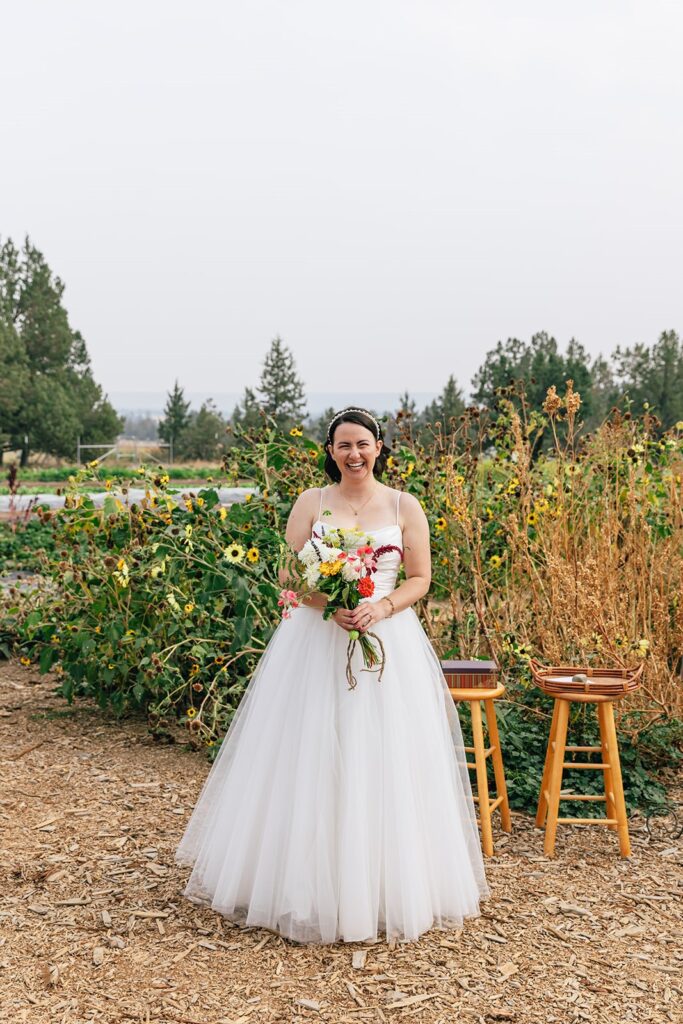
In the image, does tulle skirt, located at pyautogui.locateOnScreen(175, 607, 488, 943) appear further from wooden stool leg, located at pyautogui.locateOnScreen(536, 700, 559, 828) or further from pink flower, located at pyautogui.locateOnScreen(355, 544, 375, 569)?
wooden stool leg, located at pyautogui.locateOnScreen(536, 700, 559, 828)

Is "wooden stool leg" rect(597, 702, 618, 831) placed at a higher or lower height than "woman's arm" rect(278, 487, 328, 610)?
lower

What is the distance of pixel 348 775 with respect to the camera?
321 cm

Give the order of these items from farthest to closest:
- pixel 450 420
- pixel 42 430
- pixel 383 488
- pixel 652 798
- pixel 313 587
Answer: pixel 42 430, pixel 450 420, pixel 652 798, pixel 383 488, pixel 313 587

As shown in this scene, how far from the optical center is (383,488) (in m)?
3.57

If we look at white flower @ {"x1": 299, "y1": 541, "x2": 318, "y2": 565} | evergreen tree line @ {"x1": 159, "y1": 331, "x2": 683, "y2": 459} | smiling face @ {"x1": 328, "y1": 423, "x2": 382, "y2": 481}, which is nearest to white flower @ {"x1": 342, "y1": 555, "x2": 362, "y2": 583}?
white flower @ {"x1": 299, "y1": 541, "x2": 318, "y2": 565}

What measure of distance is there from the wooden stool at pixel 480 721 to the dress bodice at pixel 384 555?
2.51 feet

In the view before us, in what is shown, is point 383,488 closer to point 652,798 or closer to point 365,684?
point 365,684

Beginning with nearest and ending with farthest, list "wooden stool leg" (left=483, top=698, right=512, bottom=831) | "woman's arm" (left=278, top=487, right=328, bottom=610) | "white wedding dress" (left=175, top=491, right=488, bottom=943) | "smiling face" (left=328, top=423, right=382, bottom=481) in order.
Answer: "white wedding dress" (left=175, top=491, right=488, bottom=943) → "smiling face" (left=328, top=423, right=382, bottom=481) → "woman's arm" (left=278, top=487, right=328, bottom=610) → "wooden stool leg" (left=483, top=698, right=512, bottom=831)

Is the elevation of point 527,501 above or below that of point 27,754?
above

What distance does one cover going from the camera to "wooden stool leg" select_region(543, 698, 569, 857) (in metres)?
4.08

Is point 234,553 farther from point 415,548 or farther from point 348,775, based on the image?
point 348,775

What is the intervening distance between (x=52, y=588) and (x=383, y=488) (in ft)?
12.0

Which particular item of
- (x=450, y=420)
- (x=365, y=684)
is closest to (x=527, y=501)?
(x=450, y=420)

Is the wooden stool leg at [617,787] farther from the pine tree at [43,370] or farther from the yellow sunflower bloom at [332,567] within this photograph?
the pine tree at [43,370]
